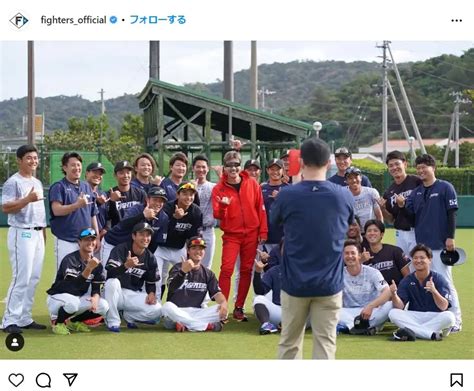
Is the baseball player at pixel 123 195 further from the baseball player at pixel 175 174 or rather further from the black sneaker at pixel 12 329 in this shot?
the black sneaker at pixel 12 329

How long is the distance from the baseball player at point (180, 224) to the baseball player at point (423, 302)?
2103 mm

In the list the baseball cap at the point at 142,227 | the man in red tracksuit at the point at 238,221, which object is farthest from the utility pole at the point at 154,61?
the baseball cap at the point at 142,227

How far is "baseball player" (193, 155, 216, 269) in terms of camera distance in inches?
365

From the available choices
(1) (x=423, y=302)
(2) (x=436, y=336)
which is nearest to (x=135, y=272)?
(1) (x=423, y=302)

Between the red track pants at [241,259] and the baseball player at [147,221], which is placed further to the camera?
the red track pants at [241,259]

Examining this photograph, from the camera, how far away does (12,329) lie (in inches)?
315

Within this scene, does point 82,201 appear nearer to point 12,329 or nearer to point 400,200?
point 12,329

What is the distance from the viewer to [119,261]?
27.9 ft

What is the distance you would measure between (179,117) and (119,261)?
44.7 ft

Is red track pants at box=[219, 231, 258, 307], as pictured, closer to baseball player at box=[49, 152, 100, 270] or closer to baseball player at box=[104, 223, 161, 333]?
baseball player at box=[104, 223, 161, 333]

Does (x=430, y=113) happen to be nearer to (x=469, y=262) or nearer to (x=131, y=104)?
(x=131, y=104)

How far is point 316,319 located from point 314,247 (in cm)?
47

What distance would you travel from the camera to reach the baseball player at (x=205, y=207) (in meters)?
9.27

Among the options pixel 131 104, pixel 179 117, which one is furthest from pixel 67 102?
pixel 179 117
